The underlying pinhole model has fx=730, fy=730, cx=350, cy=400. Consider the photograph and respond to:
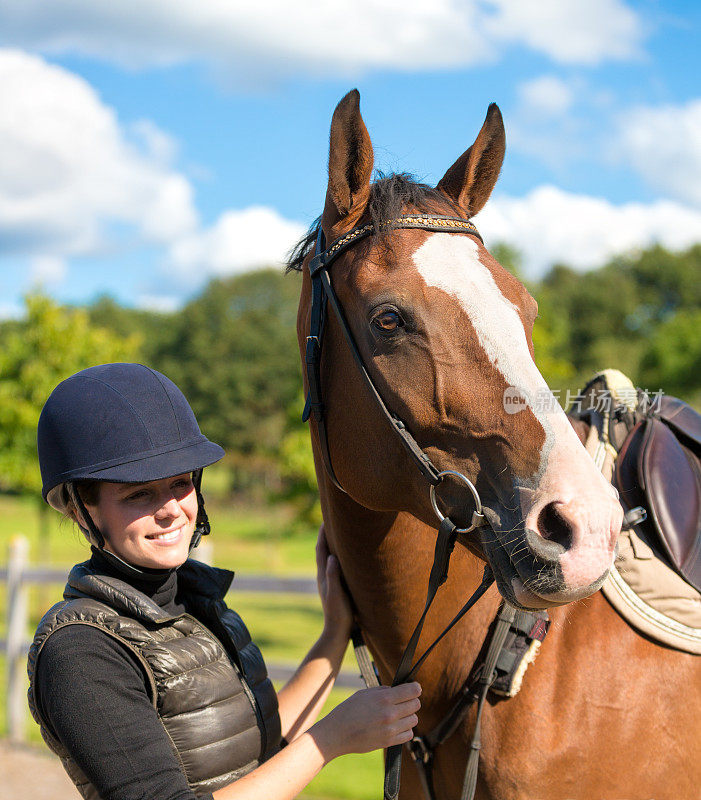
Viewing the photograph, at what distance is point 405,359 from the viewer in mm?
1856

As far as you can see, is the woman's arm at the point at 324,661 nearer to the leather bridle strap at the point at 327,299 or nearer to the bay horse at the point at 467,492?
the bay horse at the point at 467,492

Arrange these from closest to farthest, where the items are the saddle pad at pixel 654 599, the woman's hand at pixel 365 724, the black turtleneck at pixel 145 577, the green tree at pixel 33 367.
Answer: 1. the woman's hand at pixel 365 724
2. the black turtleneck at pixel 145 577
3. the saddle pad at pixel 654 599
4. the green tree at pixel 33 367

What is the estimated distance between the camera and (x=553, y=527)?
5.30 ft

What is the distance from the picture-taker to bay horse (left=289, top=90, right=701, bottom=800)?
5.57 feet

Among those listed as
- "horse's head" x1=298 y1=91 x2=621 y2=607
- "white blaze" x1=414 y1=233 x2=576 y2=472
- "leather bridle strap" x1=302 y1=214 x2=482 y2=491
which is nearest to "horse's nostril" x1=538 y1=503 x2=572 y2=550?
"horse's head" x1=298 y1=91 x2=621 y2=607

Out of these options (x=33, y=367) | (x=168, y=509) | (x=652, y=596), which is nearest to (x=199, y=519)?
(x=168, y=509)

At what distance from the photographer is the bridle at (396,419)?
1.81m

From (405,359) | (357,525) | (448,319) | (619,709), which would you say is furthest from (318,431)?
(619,709)

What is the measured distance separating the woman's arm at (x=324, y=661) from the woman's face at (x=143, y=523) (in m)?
0.58

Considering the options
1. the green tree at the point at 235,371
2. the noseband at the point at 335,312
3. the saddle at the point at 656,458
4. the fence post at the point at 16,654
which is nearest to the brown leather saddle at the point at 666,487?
the saddle at the point at 656,458

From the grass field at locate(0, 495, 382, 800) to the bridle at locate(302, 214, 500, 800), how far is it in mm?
783

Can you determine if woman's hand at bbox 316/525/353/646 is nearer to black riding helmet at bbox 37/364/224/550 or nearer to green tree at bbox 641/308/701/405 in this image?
black riding helmet at bbox 37/364/224/550

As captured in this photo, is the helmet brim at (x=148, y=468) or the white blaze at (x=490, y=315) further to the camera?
the helmet brim at (x=148, y=468)

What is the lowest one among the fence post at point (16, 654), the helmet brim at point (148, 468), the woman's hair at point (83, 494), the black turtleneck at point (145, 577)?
the fence post at point (16, 654)
